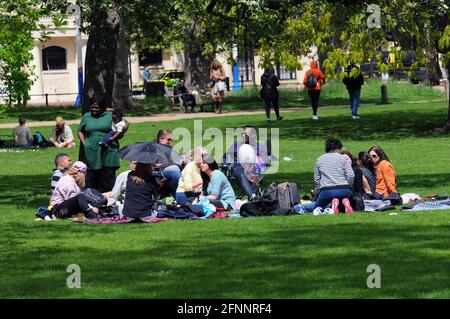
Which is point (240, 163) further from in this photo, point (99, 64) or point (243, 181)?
point (99, 64)

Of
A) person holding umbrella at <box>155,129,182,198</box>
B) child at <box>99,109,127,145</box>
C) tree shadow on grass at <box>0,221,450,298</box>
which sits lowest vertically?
tree shadow on grass at <box>0,221,450,298</box>

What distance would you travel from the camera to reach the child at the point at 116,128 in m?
20.3

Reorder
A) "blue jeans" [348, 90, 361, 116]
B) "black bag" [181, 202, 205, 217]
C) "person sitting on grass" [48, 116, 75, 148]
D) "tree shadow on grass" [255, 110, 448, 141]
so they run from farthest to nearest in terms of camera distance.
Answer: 1. "blue jeans" [348, 90, 361, 116]
2. "tree shadow on grass" [255, 110, 448, 141]
3. "person sitting on grass" [48, 116, 75, 148]
4. "black bag" [181, 202, 205, 217]

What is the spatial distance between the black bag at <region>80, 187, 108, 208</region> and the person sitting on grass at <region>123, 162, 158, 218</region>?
874 mm

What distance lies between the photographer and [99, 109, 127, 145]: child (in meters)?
20.3

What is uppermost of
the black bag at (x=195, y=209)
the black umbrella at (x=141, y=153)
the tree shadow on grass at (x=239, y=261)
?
the black umbrella at (x=141, y=153)

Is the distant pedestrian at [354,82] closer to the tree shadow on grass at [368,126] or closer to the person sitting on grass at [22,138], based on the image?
the tree shadow on grass at [368,126]

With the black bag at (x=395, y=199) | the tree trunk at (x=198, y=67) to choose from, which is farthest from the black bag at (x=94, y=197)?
the tree trunk at (x=198, y=67)

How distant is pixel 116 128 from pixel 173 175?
4.26 feet

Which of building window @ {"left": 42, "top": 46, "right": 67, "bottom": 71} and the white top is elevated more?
building window @ {"left": 42, "top": 46, "right": 67, "bottom": 71}

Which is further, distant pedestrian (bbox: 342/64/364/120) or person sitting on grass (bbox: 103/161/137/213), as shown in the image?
distant pedestrian (bbox: 342/64/364/120)

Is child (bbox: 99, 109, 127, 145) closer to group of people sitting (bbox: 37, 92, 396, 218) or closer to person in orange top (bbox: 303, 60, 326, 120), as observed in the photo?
group of people sitting (bbox: 37, 92, 396, 218)

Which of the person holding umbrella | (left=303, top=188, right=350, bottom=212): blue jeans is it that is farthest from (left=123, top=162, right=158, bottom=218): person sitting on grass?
(left=303, top=188, right=350, bottom=212): blue jeans
